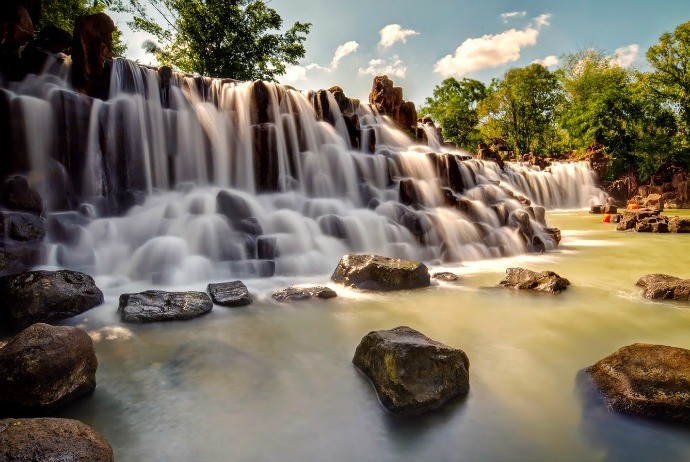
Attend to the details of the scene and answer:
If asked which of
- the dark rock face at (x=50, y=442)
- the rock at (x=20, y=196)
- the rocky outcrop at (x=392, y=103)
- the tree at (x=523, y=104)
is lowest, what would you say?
the dark rock face at (x=50, y=442)

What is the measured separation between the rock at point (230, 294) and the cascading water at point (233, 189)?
3.83 feet

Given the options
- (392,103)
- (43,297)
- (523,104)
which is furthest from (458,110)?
(43,297)

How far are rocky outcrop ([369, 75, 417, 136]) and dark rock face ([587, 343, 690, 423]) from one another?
16970 millimetres

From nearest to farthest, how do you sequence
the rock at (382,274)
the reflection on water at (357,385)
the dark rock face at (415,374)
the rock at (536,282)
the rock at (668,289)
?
the reflection on water at (357,385)
the dark rock face at (415,374)
the rock at (668,289)
the rock at (536,282)
the rock at (382,274)

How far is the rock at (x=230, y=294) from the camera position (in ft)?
16.3

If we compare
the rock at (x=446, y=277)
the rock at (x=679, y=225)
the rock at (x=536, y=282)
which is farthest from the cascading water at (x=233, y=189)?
the rock at (x=679, y=225)

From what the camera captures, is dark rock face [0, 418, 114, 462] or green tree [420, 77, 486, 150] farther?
green tree [420, 77, 486, 150]

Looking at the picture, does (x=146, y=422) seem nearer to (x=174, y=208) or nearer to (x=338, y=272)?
(x=338, y=272)

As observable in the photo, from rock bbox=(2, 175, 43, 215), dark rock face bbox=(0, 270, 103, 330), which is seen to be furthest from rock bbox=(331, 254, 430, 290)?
rock bbox=(2, 175, 43, 215)

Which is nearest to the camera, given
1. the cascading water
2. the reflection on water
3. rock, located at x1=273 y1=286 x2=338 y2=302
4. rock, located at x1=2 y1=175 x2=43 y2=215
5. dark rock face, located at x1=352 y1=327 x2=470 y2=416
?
the reflection on water

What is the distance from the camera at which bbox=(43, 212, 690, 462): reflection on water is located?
7.04 ft

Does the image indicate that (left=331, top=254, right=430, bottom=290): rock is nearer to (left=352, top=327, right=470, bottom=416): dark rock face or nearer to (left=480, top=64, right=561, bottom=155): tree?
(left=352, top=327, right=470, bottom=416): dark rock face

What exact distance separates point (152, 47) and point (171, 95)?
703 inches

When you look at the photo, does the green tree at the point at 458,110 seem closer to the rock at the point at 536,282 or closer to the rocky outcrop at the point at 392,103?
the rocky outcrop at the point at 392,103
